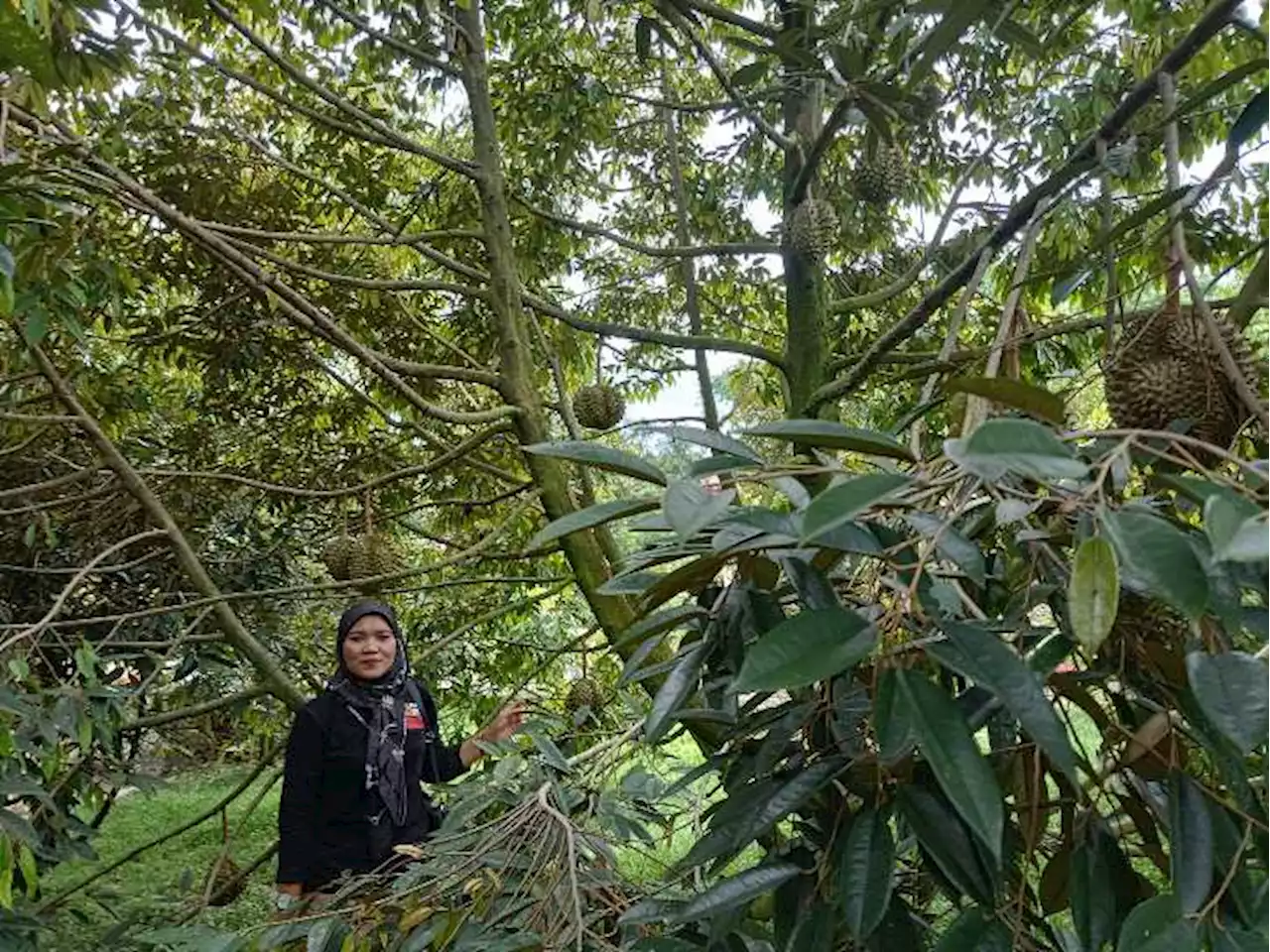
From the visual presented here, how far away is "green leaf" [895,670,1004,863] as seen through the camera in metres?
0.50

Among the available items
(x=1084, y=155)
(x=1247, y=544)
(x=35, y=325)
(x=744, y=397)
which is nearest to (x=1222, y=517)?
(x=1247, y=544)

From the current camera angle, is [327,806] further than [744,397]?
No

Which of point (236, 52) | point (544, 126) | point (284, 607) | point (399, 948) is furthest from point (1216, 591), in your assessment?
point (236, 52)

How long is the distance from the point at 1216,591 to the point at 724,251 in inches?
85.5

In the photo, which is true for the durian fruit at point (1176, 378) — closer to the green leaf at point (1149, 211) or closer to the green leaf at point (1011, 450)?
the green leaf at point (1149, 211)

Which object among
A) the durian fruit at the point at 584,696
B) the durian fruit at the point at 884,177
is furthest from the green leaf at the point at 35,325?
the durian fruit at the point at 884,177

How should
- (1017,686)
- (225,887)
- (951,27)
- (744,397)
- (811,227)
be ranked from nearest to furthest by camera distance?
(1017,686) → (951,27) → (225,887) → (811,227) → (744,397)

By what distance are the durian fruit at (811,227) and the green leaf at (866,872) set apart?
2014mm

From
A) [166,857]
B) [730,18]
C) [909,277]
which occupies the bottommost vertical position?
[166,857]

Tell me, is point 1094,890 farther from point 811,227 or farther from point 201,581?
point 201,581

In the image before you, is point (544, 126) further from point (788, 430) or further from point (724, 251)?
point (788, 430)

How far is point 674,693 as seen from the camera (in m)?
0.70

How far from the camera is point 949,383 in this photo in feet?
2.16

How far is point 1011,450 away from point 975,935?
0.96 ft
